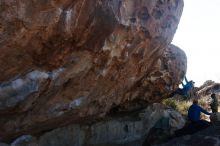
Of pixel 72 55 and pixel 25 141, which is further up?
pixel 72 55

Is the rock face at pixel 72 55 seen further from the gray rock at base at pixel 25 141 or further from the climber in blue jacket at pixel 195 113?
the climber in blue jacket at pixel 195 113

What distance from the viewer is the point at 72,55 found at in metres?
9.90

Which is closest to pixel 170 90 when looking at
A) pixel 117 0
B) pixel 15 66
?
pixel 117 0

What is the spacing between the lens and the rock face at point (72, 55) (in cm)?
855

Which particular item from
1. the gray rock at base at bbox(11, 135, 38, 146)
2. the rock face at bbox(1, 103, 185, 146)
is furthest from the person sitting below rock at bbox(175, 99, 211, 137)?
the gray rock at base at bbox(11, 135, 38, 146)

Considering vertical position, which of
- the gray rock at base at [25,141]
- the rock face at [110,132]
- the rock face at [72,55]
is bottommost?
the gray rock at base at [25,141]

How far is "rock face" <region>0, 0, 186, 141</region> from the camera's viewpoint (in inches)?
337

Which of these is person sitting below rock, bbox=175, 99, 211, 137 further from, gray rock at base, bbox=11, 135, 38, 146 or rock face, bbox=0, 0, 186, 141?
gray rock at base, bbox=11, 135, 38, 146

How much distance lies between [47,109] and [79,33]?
2.30m

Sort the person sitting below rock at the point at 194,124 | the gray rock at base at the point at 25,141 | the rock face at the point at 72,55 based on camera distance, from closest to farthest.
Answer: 1. the rock face at the point at 72,55
2. the gray rock at base at the point at 25,141
3. the person sitting below rock at the point at 194,124

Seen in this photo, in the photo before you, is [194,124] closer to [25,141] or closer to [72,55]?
[72,55]

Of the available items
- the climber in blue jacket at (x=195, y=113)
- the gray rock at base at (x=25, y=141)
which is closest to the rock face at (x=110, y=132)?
the gray rock at base at (x=25, y=141)

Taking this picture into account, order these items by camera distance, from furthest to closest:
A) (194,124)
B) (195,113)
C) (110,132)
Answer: (110,132), (195,113), (194,124)

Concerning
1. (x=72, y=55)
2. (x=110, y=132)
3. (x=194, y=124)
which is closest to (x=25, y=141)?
(x=72, y=55)
